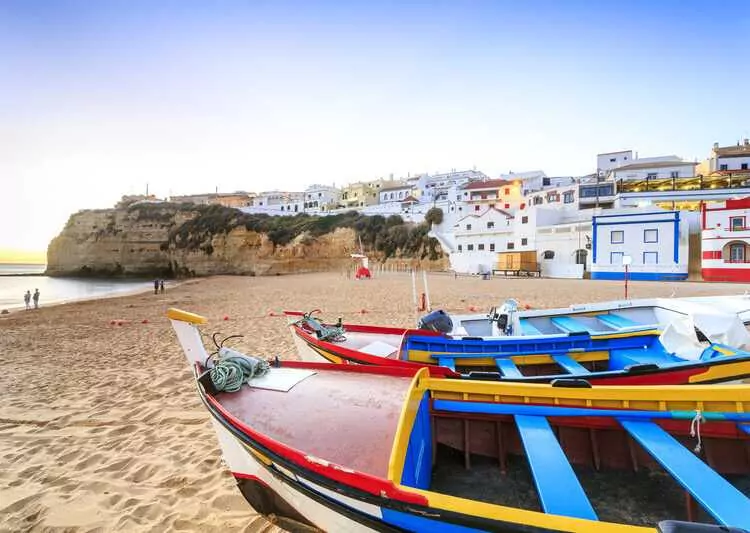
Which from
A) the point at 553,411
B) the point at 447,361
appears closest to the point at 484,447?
the point at 553,411

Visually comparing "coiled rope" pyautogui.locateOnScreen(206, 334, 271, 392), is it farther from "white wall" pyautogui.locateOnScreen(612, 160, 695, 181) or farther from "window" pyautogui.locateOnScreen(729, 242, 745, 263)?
"white wall" pyautogui.locateOnScreen(612, 160, 695, 181)

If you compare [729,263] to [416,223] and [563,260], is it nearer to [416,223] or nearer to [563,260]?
[563,260]

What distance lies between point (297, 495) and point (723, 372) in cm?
436

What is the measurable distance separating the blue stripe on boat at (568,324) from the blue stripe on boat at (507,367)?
1.83 m

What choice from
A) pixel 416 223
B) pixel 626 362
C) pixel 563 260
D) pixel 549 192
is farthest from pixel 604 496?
pixel 416 223

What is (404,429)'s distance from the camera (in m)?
2.24

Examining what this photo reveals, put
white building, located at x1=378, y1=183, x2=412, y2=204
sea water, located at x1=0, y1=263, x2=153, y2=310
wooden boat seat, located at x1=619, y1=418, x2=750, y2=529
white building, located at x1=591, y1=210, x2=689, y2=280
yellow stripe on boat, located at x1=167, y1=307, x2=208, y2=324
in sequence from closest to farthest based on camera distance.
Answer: wooden boat seat, located at x1=619, y1=418, x2=750, y2=529, yellow stripe on boat, located at x1=167, y1=307, x2=208, y2=324, white building, located at x1=591, y1=210, x2=689, y2=280, sea water, located at x1=0, y1=263, x2=153, y2=310, white building, located at x1=378, y1=183, x2=412, y2=204

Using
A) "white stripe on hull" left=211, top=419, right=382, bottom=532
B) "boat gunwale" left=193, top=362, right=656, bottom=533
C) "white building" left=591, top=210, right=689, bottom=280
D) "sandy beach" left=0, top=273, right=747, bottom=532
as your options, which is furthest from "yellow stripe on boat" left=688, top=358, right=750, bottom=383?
"white building" left=591, top=210, right=689, bottom=280

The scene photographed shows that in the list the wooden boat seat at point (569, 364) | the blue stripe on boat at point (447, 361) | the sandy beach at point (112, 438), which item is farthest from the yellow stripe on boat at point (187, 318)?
the wooden boat seat at point (569, 364)

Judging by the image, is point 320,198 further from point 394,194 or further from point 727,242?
point 727,242

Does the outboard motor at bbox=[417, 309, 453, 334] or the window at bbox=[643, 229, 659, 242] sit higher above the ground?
the window at bbox=[643, 229, 659, 242]

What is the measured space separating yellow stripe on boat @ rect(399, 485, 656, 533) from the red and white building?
1176 inches

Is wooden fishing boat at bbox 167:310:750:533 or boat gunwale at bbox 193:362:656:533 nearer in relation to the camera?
boat gunwale at bbox 193:362:656:533

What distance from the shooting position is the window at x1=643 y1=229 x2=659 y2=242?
25922 millimetres
